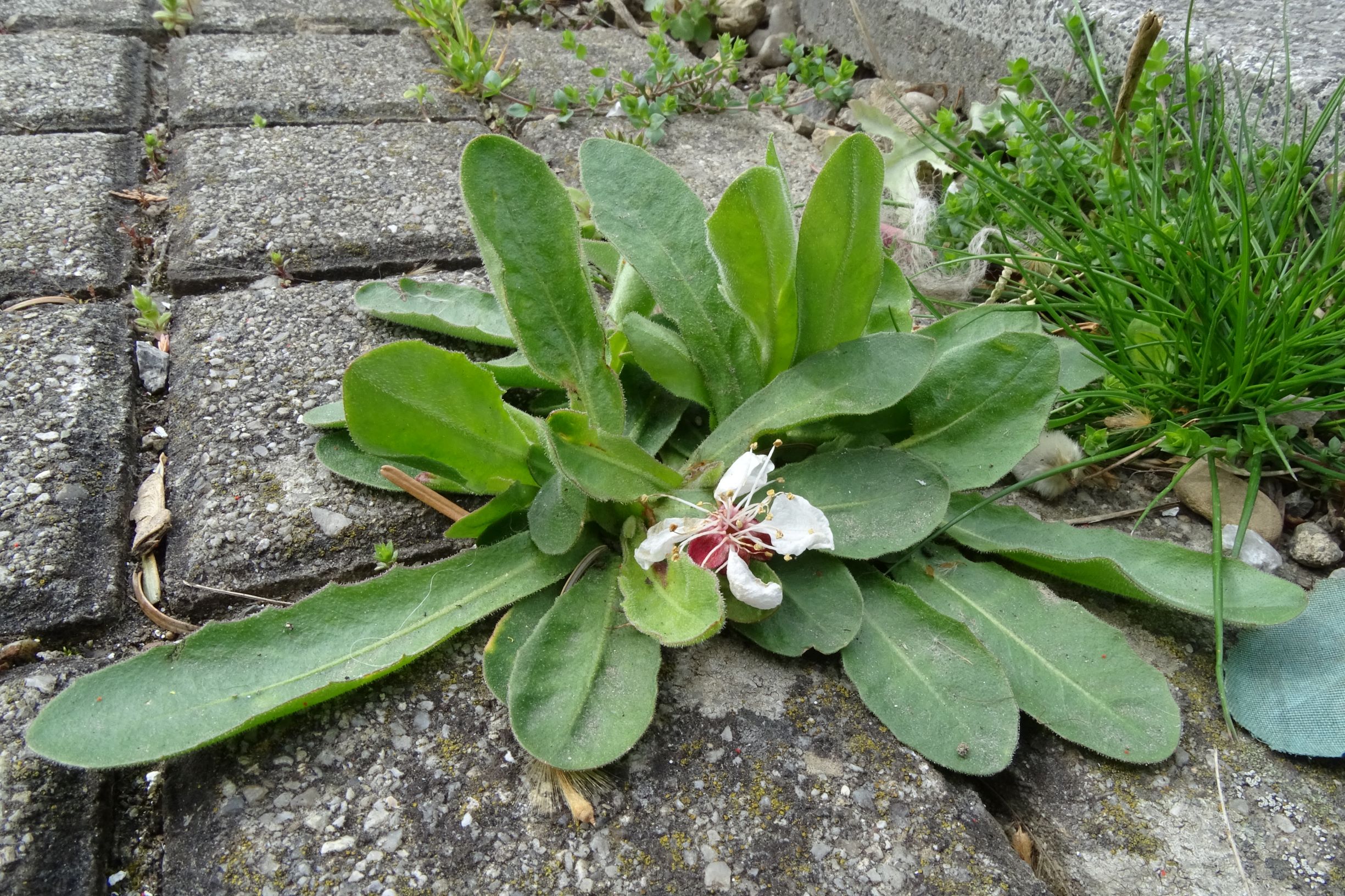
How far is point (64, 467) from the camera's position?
1318 millimetres

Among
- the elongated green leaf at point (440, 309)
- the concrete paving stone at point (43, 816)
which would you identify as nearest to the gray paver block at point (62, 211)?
the elongated green leaf at point (440, 309)

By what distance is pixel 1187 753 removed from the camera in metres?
1.13

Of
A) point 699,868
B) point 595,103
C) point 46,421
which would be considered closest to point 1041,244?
point 595,103

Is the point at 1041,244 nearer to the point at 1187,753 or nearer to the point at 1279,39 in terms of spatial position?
the point at 1279,39

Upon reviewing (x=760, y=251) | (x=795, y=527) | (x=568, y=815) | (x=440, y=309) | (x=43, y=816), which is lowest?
(x=43, y=816)

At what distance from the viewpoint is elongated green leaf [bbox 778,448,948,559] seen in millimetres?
1230

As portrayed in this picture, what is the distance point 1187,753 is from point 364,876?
0.98 metres

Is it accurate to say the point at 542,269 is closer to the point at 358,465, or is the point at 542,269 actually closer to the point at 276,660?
the point at 358,465

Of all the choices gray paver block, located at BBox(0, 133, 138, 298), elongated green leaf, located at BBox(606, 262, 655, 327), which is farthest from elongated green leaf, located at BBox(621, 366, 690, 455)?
gray paver block, located at BBox(0, 133, 138, 298)

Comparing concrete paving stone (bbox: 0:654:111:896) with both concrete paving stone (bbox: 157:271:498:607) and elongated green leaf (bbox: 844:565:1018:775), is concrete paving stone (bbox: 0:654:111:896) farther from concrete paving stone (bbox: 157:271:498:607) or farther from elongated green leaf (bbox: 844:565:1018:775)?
elongated green leaf (bbox: 844:565:1018:775)

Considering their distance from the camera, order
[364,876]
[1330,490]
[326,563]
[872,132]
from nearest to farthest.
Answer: [364,876]
[326,563]
[1330,490]
[872,132]

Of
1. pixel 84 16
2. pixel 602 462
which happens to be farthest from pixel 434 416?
pixel 84 16

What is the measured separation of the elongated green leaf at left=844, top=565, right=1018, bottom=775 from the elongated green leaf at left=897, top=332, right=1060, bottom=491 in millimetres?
227

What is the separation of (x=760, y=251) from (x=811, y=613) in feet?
1.65
